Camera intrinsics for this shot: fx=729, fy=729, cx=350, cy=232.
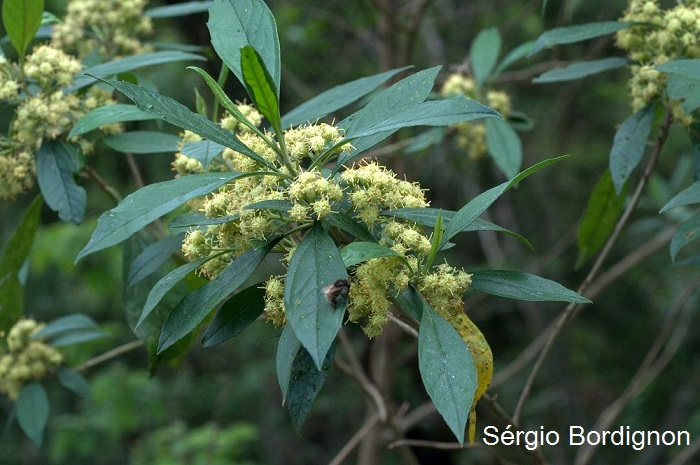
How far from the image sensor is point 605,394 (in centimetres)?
539

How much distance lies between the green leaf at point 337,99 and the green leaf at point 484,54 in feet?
3.43

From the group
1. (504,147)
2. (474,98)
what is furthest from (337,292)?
(474,98)

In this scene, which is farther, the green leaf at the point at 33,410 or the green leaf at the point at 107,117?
the green leaf at the point at 33,410

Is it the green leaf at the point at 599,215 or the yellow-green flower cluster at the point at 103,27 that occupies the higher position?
the yellow-green flower cluster at the point at 103,27

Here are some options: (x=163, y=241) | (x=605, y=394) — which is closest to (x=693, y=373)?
(x=605, y=394)

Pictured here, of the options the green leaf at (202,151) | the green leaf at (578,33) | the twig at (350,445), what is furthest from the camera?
the twig at (350,445)

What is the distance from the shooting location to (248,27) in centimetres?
129

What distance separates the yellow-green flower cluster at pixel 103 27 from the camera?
219 centimetres

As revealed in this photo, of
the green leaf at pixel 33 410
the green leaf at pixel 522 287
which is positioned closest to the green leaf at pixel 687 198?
the green leaf at pixel 522 287

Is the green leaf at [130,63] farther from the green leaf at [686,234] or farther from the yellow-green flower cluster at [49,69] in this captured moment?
the green leaf at [686,234]

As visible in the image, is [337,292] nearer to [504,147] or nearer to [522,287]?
[522,287]

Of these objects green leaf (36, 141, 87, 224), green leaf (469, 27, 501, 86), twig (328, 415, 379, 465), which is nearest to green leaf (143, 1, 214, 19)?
green leaf (36, 141, 87, 224)

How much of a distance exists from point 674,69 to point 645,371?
4.45 ft

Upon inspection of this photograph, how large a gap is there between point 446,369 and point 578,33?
3.72ft
